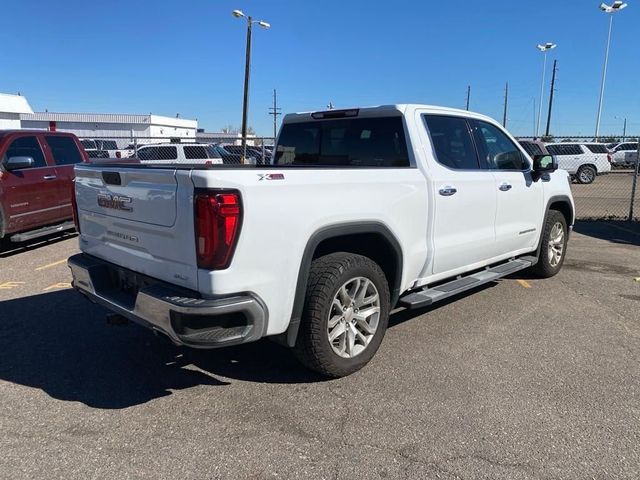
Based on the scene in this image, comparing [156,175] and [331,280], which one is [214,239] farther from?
[331,280]

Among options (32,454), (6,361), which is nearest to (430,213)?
(32,454)

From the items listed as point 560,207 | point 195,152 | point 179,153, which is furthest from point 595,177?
point 560,207

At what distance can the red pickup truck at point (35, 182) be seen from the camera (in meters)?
7.67

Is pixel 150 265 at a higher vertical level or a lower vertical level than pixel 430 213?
lower

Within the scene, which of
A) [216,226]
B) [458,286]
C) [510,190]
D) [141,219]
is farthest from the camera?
[510,190]

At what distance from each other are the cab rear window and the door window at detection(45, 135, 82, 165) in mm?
5327

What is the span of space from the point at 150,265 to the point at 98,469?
1199 mm

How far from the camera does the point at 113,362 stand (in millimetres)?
4027

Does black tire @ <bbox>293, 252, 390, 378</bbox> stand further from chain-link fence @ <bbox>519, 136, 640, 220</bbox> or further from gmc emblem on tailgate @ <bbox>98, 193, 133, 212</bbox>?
chain-link fence @ <bbox>519, 136, 640, 220</bbox>

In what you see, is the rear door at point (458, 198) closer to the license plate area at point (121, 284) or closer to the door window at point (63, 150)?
the license plate area at point (121, 284)

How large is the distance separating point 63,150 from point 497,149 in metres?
7.39

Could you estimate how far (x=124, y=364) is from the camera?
13.1 feet

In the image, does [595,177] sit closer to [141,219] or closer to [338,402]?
[338,402]

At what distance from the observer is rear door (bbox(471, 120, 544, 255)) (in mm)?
5078
